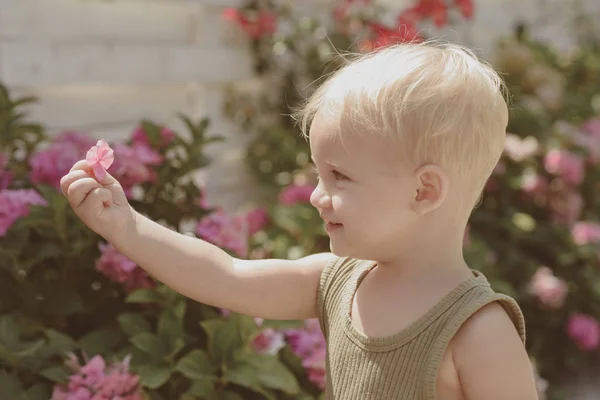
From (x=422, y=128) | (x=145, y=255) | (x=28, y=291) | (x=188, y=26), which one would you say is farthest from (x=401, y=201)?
(x=188, y=26)

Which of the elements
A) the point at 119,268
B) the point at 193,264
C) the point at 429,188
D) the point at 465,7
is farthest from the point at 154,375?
the point at 465,7

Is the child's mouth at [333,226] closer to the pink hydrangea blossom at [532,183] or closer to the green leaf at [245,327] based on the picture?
the green leaf at [245,327]

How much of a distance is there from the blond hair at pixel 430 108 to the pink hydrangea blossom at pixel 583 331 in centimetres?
258

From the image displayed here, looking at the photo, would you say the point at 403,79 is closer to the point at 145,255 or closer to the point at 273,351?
the point at 145,255

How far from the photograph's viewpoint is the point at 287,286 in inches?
65.7

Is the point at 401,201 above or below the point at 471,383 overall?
above

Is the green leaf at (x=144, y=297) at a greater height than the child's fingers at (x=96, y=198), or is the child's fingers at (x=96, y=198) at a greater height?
the child's fingers at (x=96, y=198)

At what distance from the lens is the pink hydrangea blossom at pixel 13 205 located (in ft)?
6.88

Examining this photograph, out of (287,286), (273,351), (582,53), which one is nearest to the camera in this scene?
(287,286)

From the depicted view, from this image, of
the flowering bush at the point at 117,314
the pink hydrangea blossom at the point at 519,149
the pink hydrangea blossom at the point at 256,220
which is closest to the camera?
the flowering bush at the point at 117,314

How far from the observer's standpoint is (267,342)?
2.22 metres

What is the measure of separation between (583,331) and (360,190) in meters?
2.70

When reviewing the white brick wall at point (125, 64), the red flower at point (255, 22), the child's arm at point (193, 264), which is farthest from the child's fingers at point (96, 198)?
the red flower at point (255, 22)

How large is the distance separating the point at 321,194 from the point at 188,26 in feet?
7.96
